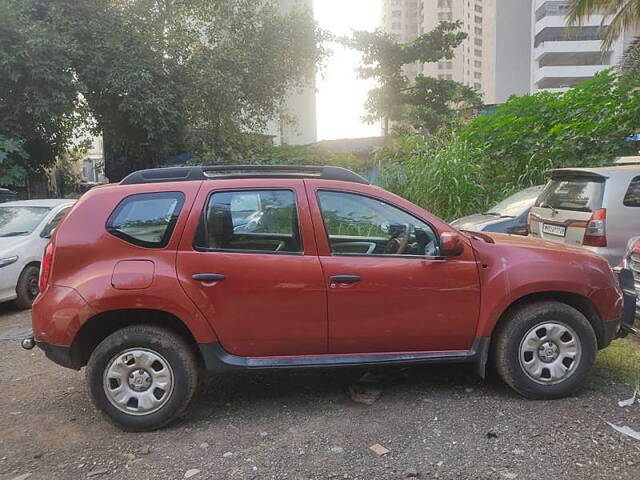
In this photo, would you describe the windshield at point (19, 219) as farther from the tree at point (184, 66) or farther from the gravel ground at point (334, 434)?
the tree at point (184, 66)

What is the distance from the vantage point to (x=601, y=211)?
5863 mm

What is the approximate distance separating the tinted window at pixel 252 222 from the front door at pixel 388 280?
18cm

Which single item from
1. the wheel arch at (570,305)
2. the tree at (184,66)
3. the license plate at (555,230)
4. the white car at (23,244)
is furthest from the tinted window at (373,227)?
the tree at (184,66)

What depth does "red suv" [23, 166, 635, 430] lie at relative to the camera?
140 inches

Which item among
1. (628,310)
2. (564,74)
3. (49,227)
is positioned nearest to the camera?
(628,310)

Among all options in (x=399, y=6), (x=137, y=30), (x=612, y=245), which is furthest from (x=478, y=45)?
(x=612, y=245)

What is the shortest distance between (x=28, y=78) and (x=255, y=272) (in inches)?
461

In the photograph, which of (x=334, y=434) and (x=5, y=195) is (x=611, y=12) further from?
(x=5, y=195)

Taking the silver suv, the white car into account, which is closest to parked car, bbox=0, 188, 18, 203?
the white car

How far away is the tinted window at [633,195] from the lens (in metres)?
5.93

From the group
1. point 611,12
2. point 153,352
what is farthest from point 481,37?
point 153,352

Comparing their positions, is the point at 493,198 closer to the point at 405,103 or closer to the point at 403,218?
the point at 403,218

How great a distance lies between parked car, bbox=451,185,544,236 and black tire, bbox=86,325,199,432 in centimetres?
491

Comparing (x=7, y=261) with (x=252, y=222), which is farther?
(x=7, y=261)
